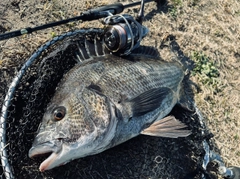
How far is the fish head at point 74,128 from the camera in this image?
2938 millimetres

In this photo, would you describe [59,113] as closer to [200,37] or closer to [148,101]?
[148,101]

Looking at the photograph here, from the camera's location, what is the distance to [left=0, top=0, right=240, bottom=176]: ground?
13.7 ft

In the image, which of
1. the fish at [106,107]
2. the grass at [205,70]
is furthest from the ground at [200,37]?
the fish at [106,107]

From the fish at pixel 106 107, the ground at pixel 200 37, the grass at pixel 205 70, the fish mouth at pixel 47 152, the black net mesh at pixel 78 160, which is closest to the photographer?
the fish mouth at pixel 47 152

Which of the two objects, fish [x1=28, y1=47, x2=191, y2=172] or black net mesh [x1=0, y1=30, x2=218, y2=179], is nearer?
A: fish [x1=28, y1=47, x2=191, y2=172]

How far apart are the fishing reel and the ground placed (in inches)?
31.3

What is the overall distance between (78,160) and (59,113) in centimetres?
75

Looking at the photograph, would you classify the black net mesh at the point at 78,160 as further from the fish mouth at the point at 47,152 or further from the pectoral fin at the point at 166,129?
the pectoral fin at the point at 166,129

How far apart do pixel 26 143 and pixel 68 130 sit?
53 centimetres

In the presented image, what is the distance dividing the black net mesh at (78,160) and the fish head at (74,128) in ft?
0.87

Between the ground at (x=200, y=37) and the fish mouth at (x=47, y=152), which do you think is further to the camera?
the ground at (x=200, y=37)

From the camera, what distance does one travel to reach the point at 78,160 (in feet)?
12.0

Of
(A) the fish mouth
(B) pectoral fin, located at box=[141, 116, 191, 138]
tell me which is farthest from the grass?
(A) the fish mouth

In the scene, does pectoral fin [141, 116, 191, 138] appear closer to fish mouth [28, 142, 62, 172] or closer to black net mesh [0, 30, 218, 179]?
black net mesh [0, 30, 218, 179]
